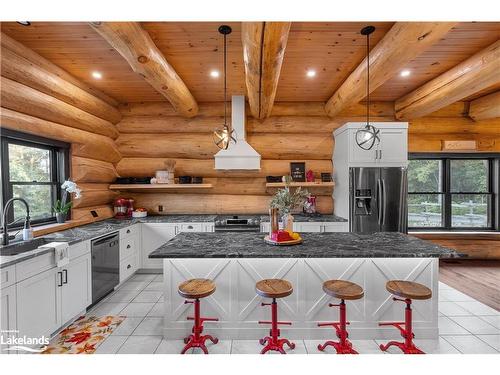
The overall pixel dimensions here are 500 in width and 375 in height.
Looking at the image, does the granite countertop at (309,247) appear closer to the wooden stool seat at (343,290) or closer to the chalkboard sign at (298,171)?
the wooden stool seat at (343,290)

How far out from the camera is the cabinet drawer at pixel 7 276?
1.89m

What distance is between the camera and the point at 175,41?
2.79m

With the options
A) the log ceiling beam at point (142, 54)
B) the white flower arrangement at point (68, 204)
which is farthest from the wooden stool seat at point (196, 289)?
the white flower arrangement at point (68, 204)

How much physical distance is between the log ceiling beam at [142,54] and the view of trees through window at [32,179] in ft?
6.19

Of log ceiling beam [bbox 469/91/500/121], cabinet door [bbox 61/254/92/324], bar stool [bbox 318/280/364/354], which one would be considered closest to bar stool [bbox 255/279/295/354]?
bar stool [bbox 318/280/364/354]

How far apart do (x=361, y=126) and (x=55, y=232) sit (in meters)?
4.66

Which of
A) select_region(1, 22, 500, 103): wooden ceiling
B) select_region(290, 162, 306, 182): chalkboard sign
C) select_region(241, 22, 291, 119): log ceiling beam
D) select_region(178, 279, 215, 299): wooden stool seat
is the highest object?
select_region(1, 22, 500, 103): wooden ceiling

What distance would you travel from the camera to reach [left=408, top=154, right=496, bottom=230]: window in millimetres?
4895

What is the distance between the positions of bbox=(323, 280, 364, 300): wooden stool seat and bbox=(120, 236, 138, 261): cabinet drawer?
3051 millimetres

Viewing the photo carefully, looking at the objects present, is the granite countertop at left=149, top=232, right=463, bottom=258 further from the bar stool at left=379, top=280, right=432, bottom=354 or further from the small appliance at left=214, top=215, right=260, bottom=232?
the small appliance at left=214, top=215, right=260, bottom=232

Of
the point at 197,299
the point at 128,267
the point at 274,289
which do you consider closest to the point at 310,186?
the point at 274,289

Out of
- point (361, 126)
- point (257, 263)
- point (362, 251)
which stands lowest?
point (257, 263)
